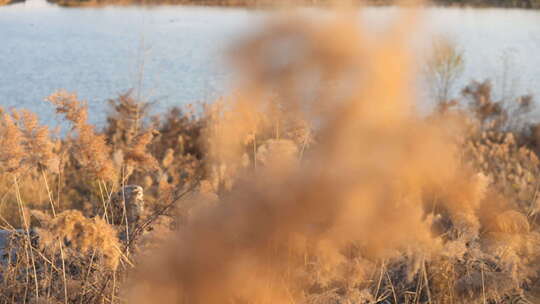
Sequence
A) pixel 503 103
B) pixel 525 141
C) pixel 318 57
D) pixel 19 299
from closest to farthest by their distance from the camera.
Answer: pixel 318 57, pixel 19 299, pixel 525 141, pixel 503 103

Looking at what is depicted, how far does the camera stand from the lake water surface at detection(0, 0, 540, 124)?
35.4ft

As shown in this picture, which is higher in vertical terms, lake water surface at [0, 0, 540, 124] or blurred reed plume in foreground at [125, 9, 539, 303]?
blurred reed plume in foreground at [125, 9, 539, 303]

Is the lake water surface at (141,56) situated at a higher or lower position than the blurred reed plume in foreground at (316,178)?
lower

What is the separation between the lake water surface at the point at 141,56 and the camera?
10781 millimetres

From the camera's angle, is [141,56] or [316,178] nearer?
[316,178]

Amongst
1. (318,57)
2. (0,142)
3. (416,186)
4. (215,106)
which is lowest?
(215,106)

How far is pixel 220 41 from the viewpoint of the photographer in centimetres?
92

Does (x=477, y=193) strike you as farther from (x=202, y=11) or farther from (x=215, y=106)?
(x=202, y=11)

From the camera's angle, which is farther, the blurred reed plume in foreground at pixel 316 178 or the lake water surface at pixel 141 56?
the lake water surface at pixel 141 56

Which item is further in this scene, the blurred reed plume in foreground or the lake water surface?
the lake water surface

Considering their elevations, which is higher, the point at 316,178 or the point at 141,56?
the point at 316,178

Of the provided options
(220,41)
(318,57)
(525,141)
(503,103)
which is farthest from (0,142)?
(503,103)

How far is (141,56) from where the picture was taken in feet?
37.8

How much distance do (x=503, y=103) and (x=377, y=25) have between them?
9853mm
